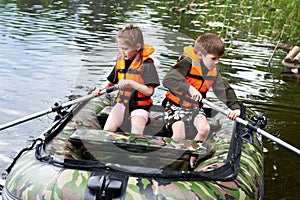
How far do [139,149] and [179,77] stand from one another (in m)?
1.02

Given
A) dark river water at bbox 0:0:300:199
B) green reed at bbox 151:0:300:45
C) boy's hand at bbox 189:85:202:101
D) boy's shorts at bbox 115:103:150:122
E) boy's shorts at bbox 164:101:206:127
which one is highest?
boy's hand at bbox 189:85:202:101

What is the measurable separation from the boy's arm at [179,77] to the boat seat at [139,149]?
755 millimetres

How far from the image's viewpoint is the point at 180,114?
488 cm

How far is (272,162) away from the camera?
231 inches

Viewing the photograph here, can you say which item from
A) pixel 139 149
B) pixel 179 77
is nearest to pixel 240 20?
pixel 179 77

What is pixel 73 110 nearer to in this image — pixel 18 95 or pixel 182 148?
pixel 182 148

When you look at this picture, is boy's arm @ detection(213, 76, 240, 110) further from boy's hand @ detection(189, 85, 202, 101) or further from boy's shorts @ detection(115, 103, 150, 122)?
boy's shorts @ detection(115, 103, 150, 122)

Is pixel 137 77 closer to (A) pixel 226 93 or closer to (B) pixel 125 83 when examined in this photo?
(B) pixel 125 83

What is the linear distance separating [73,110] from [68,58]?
4.92 m

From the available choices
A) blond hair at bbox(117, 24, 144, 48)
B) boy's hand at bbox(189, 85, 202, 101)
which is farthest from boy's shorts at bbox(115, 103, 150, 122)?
blond hair at bbox(117, 24, 144, 48)

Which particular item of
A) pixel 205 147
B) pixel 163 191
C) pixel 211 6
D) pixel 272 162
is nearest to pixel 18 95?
pixel 272 162

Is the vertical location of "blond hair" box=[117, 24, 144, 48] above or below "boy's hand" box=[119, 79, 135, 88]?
above

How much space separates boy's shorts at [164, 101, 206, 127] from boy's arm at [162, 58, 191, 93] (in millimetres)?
192

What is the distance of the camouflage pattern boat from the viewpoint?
11.6ft
